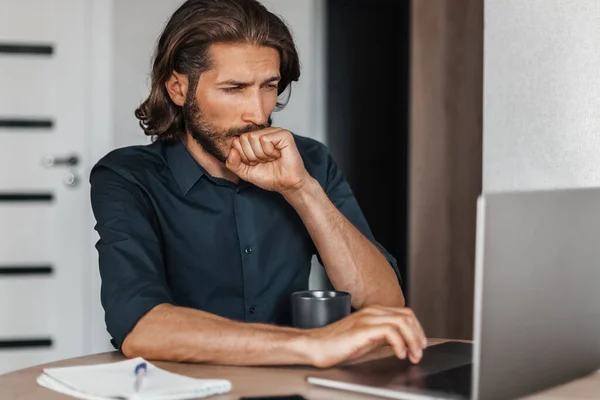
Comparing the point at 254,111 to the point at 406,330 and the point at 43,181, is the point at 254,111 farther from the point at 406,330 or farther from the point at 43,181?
the point at 43,181

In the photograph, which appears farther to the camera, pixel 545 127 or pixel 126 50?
pixel 126 50

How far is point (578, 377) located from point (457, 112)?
5.87 ft

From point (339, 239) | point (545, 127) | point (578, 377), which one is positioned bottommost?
point (578, 377)

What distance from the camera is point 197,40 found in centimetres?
190

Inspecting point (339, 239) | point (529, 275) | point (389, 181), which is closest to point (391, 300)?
point (339, 239)

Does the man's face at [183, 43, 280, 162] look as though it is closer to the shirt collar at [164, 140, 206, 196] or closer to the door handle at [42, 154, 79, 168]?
the shirt collar at [164, 140, 206, 196]

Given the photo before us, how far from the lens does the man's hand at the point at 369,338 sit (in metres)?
1.22

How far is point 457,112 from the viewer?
2.95 meters

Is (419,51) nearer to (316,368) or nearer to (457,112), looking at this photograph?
(457,112)

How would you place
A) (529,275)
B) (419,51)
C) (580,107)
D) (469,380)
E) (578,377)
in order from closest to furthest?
(529,275)
(469,380)
(578,377)
(580,107)
(419,51)

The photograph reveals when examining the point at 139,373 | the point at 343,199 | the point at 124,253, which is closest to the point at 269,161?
the point at 343,199

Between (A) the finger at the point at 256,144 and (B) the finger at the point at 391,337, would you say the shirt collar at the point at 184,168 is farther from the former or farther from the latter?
(B) the finger at the point at 391,337

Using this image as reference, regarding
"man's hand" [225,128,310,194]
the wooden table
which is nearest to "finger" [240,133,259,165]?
"man's hand" [225,128,310,194]

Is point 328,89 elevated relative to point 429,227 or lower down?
elevated
